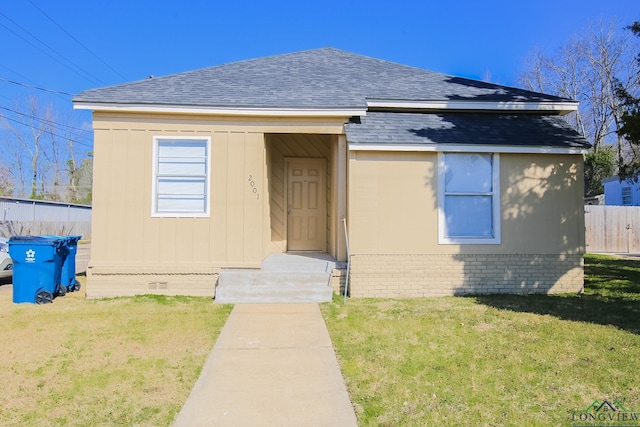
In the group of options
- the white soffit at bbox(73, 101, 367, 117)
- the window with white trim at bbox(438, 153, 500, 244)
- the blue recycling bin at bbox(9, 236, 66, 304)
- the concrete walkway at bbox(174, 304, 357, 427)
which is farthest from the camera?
the window with white trim at bbox(438, 153, 500, 244)

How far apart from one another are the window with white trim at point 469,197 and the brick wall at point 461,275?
444mm

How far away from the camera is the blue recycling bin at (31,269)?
7.12 m

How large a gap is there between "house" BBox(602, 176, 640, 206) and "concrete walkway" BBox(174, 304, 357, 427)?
72.6ft

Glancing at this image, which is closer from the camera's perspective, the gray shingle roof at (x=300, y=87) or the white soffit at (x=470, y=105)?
the gray shingle roof at (x=300, y=87)

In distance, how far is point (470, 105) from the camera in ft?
28.1

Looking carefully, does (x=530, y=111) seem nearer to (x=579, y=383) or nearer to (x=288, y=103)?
(x=288, y=103)

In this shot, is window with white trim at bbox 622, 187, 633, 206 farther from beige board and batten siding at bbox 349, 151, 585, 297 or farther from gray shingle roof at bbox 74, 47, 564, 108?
beige board and batten siding at bbox 349, 151, 585, 297

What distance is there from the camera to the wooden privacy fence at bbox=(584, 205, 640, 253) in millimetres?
17984

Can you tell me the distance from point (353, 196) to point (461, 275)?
2.51 m

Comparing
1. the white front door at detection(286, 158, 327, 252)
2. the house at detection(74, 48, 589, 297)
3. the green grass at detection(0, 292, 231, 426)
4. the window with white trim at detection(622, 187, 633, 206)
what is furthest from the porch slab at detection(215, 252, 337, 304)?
the window with white trim at detection(622, 187, 633, 206)

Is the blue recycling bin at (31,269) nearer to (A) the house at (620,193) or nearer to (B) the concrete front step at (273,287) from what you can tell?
(B) the concrete front step at (273,287)

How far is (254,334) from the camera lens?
5516 mm

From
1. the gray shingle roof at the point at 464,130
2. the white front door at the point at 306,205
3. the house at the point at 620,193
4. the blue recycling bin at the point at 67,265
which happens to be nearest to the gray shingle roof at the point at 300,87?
the gray shingle roof at the point at 464,130

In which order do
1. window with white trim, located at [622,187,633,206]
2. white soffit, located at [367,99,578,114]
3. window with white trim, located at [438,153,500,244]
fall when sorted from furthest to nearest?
1. window with white trim, located at [622,187,633,206]
2. white soffit, located at [367,99,578,114]
3. window with white trim, located at [438,153,500,244]
